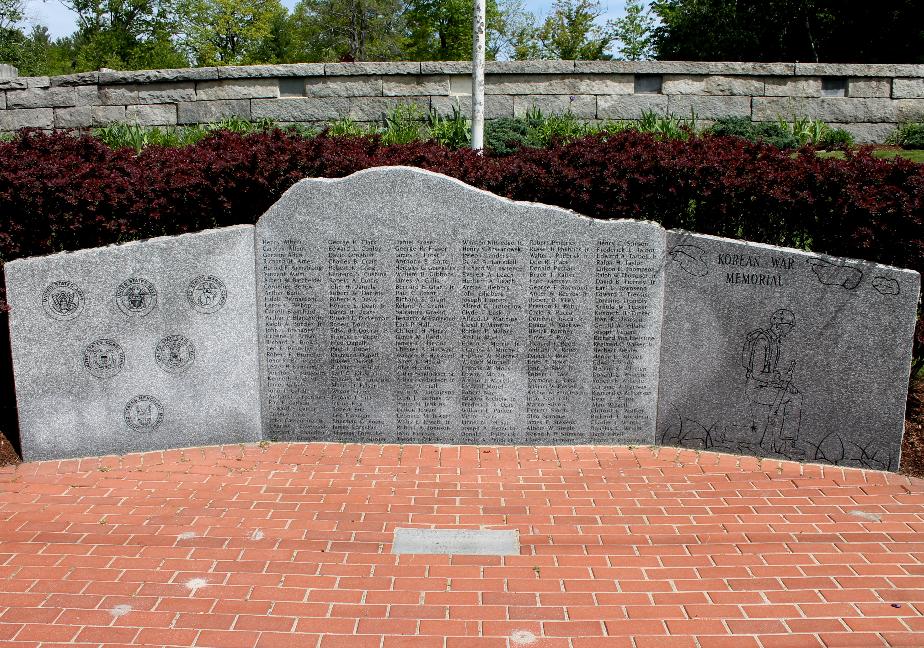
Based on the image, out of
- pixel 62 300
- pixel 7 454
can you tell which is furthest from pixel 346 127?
pixel 7 454

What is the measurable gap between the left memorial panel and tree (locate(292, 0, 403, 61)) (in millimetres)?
31249

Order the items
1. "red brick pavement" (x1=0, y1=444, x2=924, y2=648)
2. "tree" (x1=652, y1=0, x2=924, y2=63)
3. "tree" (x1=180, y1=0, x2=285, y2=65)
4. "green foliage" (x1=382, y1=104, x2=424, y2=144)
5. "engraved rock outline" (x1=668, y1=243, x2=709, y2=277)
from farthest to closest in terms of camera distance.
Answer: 1. "tree" (x1=180, y1=0, x2=285, y2=65)
2. "tree" (x1=652, y1=0, x2=924, y2=63)
3. "green foliage" (x1=382, y1=104, x2=424, y2=144)
4. "engraved rock outline" (x1=668, y1=243, x2=709, y2=277)
5. "red brick pavement" (x1=0, y1=444, x2=924, y2=648)

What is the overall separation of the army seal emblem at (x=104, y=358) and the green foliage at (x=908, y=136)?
12.0 meters

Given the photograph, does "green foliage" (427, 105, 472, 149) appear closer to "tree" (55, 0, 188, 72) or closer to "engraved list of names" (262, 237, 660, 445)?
"engraved list of names" (262, 237, 660, 445)

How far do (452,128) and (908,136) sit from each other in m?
7.07

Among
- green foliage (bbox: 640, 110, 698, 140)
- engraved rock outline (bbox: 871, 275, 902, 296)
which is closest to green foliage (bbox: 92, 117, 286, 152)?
green foliage (bbox: 640, 110, 698, 140)

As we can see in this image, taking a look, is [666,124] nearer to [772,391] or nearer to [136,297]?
[772,391]

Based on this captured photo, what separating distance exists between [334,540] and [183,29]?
3355cm

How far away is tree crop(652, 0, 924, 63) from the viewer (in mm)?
24719

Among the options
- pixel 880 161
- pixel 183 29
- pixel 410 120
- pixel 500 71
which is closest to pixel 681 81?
pixel 500 71

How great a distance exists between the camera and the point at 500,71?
12664 mm

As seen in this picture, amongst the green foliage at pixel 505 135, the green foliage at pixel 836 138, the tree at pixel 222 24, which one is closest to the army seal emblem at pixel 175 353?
the green foliage at pixel 505 135

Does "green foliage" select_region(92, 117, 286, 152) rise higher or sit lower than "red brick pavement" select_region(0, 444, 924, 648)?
higher

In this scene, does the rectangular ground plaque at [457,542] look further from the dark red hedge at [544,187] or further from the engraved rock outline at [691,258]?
the dark red hedge at [544,187]
